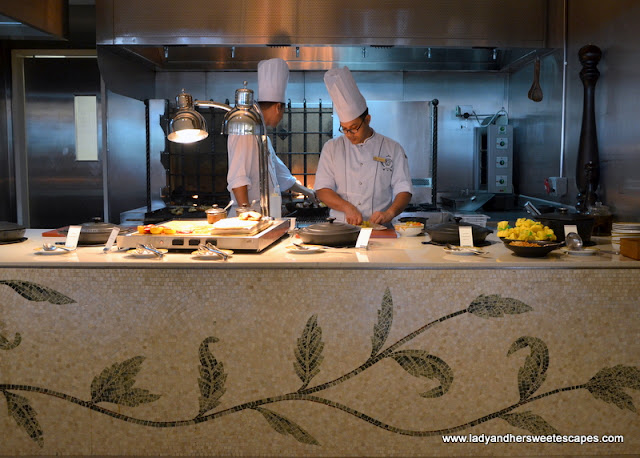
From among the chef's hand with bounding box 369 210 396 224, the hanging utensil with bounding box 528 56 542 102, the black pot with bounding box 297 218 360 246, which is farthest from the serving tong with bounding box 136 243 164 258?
the hanging utensil with bounding box 528 56 542 102

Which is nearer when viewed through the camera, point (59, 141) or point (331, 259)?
point (331, 259)

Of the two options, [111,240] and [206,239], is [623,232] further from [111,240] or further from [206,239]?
[111,240]

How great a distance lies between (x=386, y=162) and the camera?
4.42 m

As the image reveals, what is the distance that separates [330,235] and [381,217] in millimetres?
893

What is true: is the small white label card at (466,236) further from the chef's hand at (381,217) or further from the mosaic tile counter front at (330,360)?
the chef's hand at (381,217)

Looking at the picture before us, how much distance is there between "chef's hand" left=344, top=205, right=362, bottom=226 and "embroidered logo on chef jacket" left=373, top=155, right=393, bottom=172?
53 cm

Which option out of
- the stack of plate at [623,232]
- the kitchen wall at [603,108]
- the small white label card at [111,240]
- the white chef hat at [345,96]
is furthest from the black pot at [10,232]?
the kitchen wall at [603,108]

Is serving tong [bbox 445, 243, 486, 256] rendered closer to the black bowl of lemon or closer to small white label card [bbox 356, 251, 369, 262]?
the black bowl of lemon

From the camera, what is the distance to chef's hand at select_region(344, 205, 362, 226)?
3.80 m

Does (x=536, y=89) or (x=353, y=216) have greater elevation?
(x=536, y=89)

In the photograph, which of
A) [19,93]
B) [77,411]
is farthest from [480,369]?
[19,93]

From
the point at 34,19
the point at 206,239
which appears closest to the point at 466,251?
the point at 206,239

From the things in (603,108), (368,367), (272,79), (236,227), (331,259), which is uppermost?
(272,79)

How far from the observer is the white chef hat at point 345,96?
418 cm
